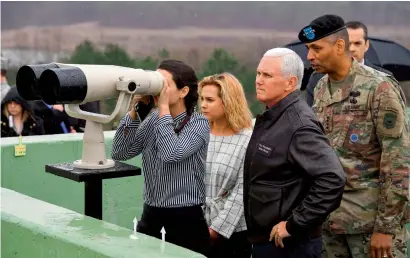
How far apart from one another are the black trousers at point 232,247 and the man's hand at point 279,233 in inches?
40.8

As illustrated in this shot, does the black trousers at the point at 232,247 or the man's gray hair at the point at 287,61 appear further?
the black trousers at the point at 232,247

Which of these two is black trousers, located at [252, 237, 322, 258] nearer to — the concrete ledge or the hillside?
the concrete ledge

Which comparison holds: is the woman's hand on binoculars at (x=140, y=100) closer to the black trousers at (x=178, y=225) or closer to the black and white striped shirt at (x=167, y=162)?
the black and white striped shirt at (x=167, y=162)

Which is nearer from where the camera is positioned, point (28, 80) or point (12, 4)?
point (28, 80)

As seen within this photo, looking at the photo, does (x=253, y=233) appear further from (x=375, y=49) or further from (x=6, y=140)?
→ (x=375, y=49)

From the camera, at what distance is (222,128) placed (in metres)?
4.11

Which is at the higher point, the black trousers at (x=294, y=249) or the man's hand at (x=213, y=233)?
the black trousers at (x=294, y=249)

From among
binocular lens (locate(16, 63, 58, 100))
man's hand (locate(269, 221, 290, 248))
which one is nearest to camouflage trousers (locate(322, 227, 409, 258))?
man's hand (locate(269, 221, 290, 248))

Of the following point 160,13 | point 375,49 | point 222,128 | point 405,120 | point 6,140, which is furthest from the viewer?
point 160,13

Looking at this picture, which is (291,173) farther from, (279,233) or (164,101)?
(164,101)

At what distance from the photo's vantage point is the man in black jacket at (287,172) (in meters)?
2.90

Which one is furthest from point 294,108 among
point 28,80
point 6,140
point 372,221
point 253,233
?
point 6,140

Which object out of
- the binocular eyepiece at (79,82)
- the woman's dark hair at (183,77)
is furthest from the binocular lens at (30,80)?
the woman's dark hair at (183,77)

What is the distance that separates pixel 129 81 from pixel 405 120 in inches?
49.9
